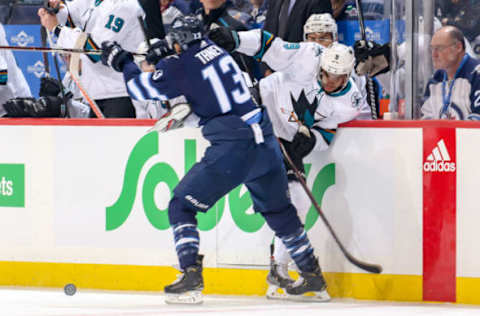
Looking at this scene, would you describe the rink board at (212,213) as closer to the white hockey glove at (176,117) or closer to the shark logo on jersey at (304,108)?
the shark logo on jersey at (304,108)

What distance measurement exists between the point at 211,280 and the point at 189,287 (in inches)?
12.2

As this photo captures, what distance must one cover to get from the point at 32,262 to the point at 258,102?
56.0 inches

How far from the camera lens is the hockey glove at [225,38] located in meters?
3.98

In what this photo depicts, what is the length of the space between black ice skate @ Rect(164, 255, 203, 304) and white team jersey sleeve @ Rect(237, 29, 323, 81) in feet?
3.19

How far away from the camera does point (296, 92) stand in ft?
13.9

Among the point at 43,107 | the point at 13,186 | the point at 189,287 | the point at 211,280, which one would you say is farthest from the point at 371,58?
the point at 13,186

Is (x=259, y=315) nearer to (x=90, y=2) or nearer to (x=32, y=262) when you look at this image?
(x=32, y=262)

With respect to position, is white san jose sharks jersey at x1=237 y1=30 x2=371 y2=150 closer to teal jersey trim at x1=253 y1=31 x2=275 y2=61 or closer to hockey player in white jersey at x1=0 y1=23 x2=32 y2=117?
teal jersey trim at x1=253 y1=31 x2=275 y2=61

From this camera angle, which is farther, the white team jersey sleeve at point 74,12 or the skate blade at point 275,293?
the white team jersey sleeve at point 74,12

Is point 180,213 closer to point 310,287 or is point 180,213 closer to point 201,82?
point 201,82

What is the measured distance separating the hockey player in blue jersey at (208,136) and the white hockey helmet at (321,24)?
0.75 meters

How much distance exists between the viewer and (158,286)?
14.3 feet

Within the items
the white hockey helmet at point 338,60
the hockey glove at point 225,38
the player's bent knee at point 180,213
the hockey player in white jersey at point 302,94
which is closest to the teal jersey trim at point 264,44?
the hockey player in white jersey at point 302,94

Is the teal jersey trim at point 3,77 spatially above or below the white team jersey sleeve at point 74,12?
below
